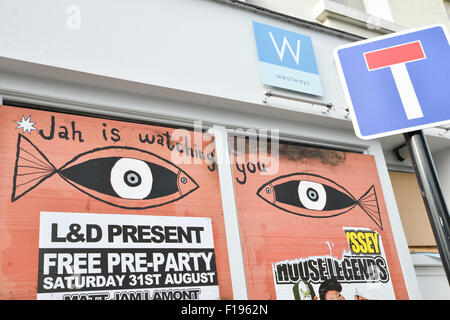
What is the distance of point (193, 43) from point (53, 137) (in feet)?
3.91

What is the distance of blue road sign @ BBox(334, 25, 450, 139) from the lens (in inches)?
65.1

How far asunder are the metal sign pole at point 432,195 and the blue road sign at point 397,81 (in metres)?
0.07

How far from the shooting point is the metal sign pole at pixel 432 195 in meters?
1.39

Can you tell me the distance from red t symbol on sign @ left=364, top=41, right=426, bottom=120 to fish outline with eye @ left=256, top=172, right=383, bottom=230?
1439 mm

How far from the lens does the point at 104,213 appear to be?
2502 millimetres

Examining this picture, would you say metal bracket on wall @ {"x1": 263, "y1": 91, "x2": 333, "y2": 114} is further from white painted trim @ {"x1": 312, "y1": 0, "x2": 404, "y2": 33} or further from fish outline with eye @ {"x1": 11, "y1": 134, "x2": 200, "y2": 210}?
white painted trim @ {"x1": 312, "y1": 0, "x2": 404, "y2": 33}

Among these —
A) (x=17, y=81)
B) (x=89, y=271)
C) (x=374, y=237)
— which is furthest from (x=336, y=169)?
(x=17, y=81)

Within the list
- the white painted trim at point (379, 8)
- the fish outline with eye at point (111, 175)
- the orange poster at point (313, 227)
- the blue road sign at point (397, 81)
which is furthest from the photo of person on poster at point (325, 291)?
the white painted trim at point (379, 8)

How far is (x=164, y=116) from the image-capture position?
303 cm

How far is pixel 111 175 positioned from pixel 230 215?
0.77 metres

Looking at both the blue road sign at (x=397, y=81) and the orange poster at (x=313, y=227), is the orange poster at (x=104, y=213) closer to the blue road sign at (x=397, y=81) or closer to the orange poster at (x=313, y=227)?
the orange poster at (x=313, y=227)

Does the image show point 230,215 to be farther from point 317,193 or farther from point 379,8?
point 379,8
